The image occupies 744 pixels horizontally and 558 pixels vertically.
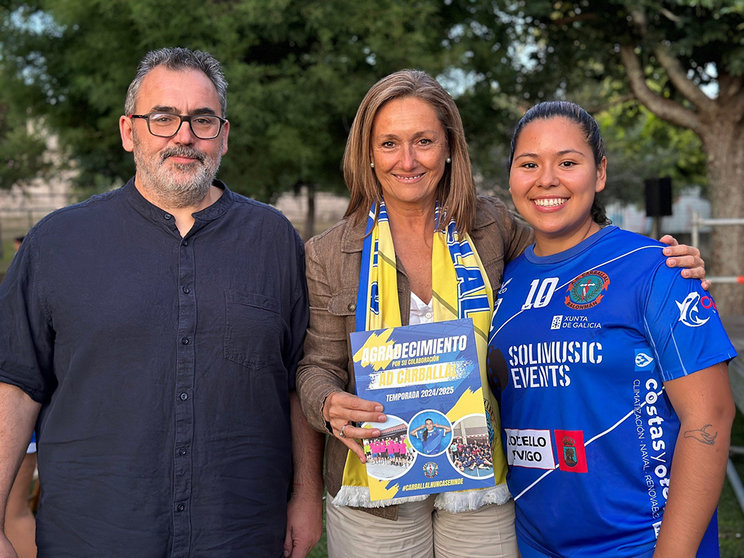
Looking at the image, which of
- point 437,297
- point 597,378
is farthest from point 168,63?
point 597,378

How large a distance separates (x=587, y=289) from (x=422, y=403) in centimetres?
63

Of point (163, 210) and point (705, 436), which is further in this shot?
point (163, 210)

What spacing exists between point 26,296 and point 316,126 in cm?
889

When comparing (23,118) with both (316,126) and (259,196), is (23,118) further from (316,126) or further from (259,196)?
(316,126)

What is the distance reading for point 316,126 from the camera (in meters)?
11.1

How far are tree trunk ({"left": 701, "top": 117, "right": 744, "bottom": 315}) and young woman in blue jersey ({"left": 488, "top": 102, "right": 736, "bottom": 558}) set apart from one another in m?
11.5

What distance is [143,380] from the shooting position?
94.7 inches

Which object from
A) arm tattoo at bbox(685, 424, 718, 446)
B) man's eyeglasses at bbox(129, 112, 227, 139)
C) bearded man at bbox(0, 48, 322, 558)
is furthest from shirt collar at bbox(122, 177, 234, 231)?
arm tattoo at bbox(685, 424, 718, 446)

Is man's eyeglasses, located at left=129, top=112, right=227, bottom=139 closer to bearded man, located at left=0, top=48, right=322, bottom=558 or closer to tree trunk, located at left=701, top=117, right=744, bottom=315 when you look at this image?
bearded man, located at left=0, top=48, right=322, bottom=558

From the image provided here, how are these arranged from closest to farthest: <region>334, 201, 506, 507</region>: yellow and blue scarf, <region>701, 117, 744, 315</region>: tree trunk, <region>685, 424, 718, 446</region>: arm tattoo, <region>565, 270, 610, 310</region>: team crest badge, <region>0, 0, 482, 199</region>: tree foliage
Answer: <region>685, 424, 718, 446</region>: arm tattoo
<region>565, 270, 610, 310</region>: team crest badge
<region>334, 201, 506, 507</region>: yellow and blue scarf
<region>0, 0, 482, 199</region>: tree foliage
<region>701, 117, 744, 315</region>: tree trunk

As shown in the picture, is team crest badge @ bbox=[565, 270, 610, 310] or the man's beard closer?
team crest badge @ bbox=[565, 270, 610, 310]

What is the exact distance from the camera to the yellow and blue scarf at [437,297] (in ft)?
8.70

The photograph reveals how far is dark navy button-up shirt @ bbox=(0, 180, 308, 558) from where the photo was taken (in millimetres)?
2389

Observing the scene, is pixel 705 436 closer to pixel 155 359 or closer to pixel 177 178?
pixel 155 359
